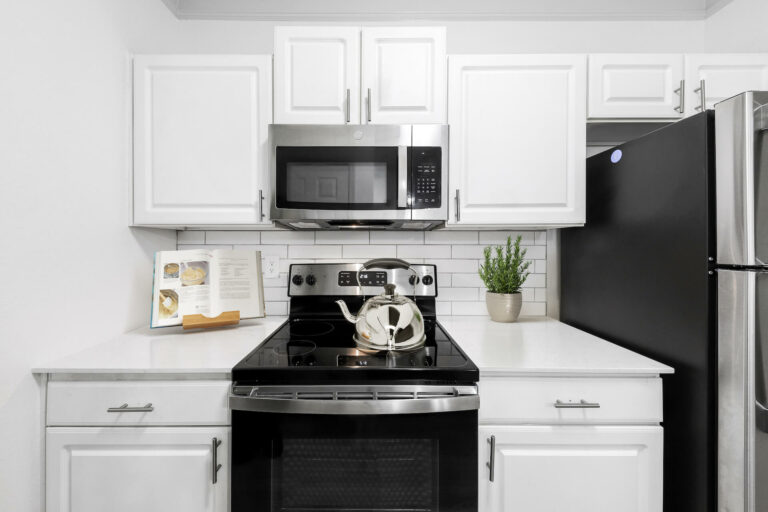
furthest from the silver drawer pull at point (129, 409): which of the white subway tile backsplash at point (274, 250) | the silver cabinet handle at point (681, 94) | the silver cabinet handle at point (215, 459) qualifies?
the silver cabinet handle at point (681, 94)

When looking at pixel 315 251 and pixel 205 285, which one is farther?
pixel 315 251

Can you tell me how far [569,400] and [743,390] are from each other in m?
0.42

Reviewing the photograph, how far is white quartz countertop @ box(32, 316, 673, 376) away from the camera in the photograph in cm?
116

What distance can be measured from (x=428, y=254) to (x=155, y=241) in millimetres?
1277

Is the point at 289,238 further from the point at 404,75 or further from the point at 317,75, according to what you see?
the point at 404,75

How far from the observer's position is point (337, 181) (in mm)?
1524

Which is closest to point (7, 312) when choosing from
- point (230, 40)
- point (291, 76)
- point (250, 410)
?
point (250, 410)

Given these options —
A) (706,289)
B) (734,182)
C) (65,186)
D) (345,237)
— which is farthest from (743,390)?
(65,186)

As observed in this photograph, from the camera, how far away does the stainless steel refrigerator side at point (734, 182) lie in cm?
101

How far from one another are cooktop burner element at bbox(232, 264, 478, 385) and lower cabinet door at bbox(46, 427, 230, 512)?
28 cm

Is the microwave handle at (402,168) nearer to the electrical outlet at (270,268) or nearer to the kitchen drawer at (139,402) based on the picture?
the electrical outlet at (270,268)

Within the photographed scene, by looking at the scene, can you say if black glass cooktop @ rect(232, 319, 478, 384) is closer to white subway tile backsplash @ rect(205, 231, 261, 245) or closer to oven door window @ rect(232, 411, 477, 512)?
oven door window @ rect(232, 411, 477, 512)

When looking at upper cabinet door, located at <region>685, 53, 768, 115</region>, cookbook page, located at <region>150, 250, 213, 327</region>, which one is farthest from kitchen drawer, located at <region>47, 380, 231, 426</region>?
upper cabinet door, located at <region>685, 53, 768, 115</region>

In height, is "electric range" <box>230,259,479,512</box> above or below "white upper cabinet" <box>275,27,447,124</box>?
below
